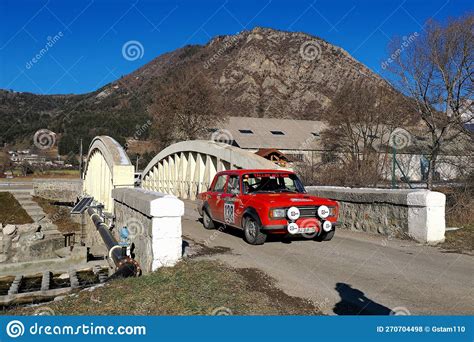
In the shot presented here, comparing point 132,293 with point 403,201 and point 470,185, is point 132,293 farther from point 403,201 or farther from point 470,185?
point 470,185

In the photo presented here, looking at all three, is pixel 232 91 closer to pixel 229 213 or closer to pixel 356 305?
pixel 229 213

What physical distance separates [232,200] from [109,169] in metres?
7.83

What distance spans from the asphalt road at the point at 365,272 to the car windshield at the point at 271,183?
47.7 inches

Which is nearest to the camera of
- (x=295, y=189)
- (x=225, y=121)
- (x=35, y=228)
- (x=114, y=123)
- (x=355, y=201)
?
(x=295, y=189)

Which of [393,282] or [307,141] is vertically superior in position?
[307,141]

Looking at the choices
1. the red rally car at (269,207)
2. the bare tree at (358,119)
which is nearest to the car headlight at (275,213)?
the red rally car at (269,207)

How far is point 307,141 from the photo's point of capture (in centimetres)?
4781

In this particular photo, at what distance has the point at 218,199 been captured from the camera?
1099cm

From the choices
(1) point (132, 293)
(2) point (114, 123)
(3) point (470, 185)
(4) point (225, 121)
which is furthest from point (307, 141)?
(2) point (114, 123)

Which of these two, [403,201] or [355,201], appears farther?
[355,201]

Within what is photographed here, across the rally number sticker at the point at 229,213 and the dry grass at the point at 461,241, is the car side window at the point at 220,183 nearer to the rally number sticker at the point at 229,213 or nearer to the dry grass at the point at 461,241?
the rally number sticker at the point at 229,213

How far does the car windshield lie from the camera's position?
33.3 feet

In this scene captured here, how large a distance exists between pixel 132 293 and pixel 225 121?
40.6m

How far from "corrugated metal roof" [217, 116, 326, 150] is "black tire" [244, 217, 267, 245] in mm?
34019
